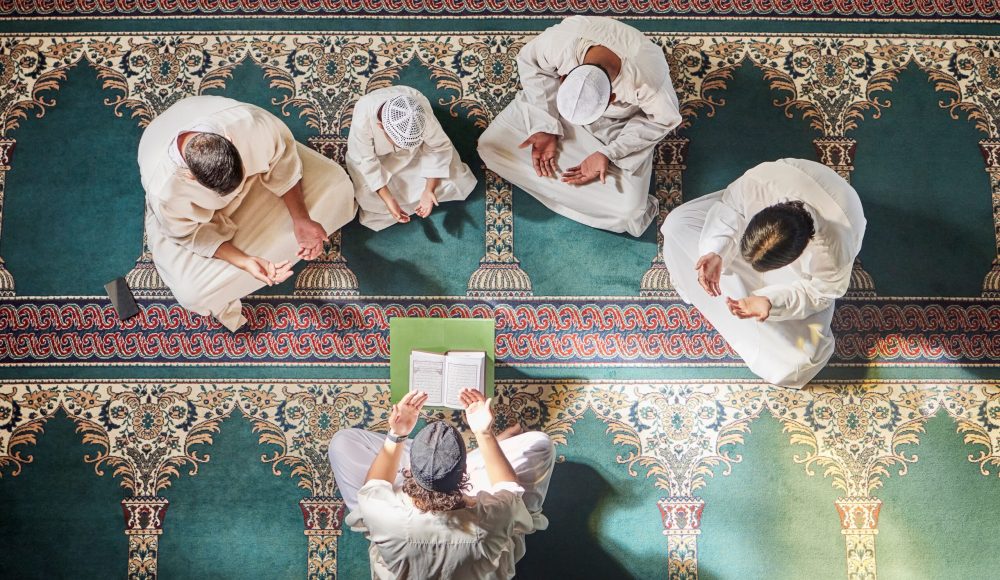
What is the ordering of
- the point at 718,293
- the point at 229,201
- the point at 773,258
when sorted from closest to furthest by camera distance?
the point at 773,258 < the point at 229,201 < the point at 718,293

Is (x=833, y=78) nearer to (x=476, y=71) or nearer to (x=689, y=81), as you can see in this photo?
(x=689, y=81)

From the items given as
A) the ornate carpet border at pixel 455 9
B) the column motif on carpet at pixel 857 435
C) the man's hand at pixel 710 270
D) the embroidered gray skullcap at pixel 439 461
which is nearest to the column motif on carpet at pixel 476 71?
the ornate carpet border at pixel 455 9

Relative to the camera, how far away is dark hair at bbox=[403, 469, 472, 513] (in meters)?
2.36

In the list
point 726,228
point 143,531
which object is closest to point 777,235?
point 726,228

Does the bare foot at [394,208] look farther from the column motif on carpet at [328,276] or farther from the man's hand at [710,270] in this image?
the man's hand at [710,270]

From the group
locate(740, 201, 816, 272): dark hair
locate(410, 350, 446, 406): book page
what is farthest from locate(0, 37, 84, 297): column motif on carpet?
locate(740, 201, 816, 272): dark hair

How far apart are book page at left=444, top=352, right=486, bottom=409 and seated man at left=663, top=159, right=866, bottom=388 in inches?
35.2

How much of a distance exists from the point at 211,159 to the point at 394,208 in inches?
32.3

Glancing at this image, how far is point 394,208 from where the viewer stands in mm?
2969

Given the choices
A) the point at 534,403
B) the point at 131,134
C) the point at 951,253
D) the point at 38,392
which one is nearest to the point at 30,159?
the point at 131,134

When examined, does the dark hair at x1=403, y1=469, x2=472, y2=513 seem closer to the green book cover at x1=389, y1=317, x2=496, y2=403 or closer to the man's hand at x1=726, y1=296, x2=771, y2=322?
the green book cover at x1=389, y1=317, x2=496, y2=403

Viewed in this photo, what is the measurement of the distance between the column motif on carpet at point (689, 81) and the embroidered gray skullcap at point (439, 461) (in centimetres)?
152

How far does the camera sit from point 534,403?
122 inches

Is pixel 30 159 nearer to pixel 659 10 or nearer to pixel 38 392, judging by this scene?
pixel 38 392
